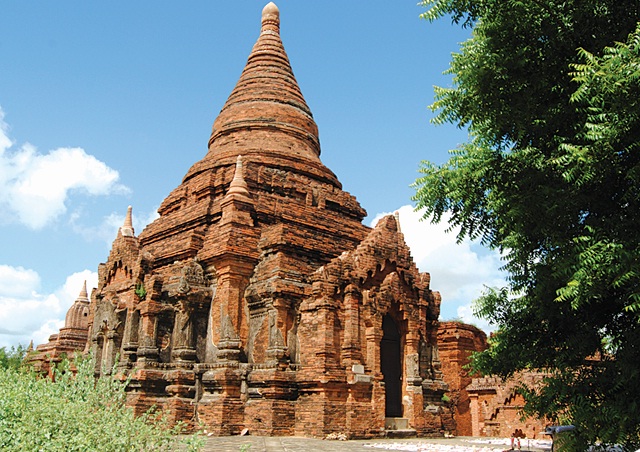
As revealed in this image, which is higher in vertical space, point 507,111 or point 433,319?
point 507,111

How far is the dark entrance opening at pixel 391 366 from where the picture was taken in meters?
15.8

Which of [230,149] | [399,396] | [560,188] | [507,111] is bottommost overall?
[399,396]

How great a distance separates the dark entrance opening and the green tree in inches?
300

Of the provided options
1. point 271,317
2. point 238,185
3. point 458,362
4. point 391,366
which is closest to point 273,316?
point 271,317

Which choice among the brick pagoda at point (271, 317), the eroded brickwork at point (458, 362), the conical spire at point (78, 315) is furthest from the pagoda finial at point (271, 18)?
the conical spire at point (78, 315)

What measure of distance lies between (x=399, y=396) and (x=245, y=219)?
6.50 meters

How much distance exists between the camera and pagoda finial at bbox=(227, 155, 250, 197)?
1730 centimetres

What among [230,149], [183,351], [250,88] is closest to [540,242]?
[183,351]

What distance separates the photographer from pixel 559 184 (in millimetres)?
7008

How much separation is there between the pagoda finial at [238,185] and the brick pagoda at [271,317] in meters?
0.06

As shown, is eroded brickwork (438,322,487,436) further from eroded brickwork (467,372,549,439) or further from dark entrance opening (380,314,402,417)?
dark entrance opening (380,314,402,417)

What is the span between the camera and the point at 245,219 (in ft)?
54.9

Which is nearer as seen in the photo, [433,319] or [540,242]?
[540,242]

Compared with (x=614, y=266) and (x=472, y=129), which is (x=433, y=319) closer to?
(x=472, y=129)
